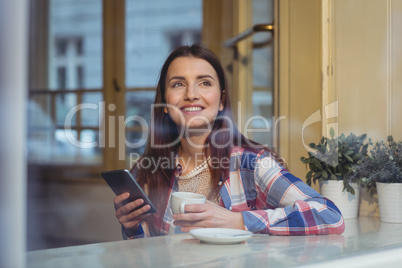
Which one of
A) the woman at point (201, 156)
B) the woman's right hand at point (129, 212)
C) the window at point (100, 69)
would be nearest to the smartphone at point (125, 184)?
the woman's right hand at point (129, 212)

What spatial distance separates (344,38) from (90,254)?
1291 mm

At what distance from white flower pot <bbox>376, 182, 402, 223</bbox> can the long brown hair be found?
16.7 inches

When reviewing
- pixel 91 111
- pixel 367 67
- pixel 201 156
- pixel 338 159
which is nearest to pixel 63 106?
pixel 91 111

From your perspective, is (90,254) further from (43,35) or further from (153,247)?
(43,35)

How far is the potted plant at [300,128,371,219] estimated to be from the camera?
171 cm

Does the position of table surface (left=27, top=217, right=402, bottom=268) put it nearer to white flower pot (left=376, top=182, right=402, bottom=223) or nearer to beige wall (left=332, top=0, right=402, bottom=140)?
white flower pot (left=376, top=182, right=402, bottom=223)

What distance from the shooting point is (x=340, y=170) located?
5.64 ft

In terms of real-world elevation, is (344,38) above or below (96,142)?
above

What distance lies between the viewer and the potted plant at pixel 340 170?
1708mm

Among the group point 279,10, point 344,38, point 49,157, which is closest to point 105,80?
point 49,157

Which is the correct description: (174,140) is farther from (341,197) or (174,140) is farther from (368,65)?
(368,65)

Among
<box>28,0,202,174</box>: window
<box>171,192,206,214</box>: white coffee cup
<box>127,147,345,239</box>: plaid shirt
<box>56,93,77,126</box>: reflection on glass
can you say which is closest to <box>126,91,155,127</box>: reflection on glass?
<box>28,0,202,174</box>: window

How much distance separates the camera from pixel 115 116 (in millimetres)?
2312

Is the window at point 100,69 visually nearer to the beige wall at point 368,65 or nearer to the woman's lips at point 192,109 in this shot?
the woman's lips at point 192,109
